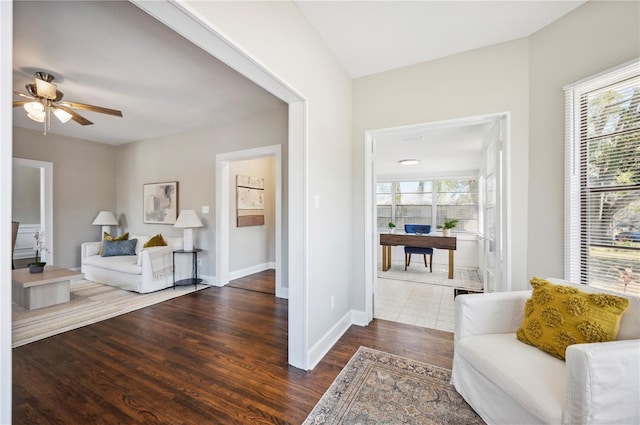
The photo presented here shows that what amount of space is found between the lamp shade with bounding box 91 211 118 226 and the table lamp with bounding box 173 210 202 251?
2223 millimetres

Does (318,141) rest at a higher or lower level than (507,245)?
higher

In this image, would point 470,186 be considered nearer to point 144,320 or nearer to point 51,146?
point 144,320

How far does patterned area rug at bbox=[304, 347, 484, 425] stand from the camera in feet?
5.03

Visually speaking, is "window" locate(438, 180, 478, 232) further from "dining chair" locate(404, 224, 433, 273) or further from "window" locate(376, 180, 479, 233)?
"dining chair" locate(404, 224, 433, 273)

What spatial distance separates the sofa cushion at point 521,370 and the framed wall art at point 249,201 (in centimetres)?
404

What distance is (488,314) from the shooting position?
1692mm

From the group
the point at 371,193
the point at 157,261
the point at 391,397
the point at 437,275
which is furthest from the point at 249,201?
the point at 391,397

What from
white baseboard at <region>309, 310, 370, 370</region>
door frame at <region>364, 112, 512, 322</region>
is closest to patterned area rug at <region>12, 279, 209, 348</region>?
white baseboard at <region>309, 310, 370, 370</region>

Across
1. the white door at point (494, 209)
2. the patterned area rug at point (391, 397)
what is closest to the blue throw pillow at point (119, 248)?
the patterned area rug at point (391, 397)

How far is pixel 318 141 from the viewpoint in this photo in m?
2.21

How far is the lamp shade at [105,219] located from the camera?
5148 millimetres

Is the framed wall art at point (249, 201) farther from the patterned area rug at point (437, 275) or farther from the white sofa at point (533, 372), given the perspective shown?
the white sofa at point (533, 372)

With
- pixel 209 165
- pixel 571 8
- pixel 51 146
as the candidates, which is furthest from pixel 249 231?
pixel 571 8

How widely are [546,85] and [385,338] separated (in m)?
2.60
